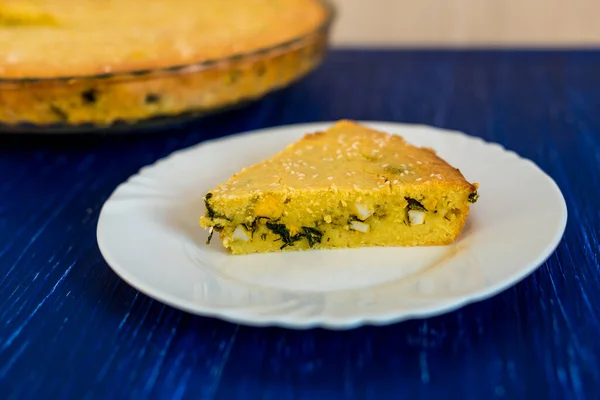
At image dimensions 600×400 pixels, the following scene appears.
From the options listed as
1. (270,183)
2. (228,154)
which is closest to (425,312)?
(270,183)

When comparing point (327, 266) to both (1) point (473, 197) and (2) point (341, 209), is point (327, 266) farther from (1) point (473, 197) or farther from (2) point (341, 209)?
(1) point (473, 197)

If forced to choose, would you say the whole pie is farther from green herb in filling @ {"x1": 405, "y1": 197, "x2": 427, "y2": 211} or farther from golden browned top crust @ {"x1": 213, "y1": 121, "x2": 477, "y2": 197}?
green herb in filling @ {"x1": 405, "y1": 197, "x2": 427, "y2": 211}

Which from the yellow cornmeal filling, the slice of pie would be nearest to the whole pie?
the yellow cornmeal filling

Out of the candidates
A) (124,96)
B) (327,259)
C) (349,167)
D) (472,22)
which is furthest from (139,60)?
(472,22)

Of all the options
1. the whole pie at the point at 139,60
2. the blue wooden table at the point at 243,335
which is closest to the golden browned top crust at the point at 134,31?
the whole pie at the point at 139,60

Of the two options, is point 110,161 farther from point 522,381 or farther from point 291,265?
point 522,381

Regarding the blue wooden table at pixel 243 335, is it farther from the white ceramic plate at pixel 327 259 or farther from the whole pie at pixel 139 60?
the whole pie at pixel 139 60
